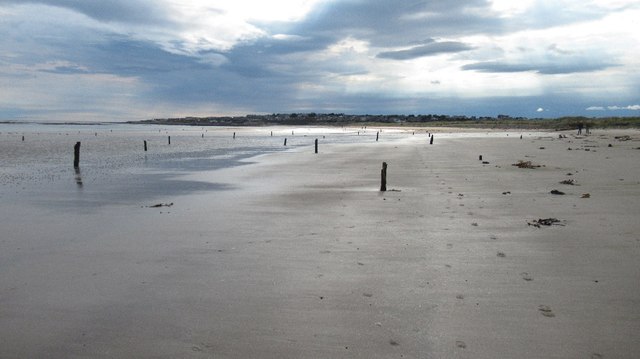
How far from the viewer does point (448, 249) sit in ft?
26.6

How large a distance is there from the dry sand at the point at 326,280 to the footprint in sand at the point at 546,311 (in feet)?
0.08

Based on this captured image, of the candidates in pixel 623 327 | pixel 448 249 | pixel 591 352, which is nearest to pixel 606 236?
pixel 448 249

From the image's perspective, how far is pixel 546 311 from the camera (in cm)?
534

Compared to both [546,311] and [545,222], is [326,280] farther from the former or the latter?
[545,222]

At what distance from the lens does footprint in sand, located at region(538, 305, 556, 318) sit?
17.2ft

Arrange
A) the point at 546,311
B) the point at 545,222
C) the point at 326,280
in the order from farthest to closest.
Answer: the point at 545,222
the point at 326,280
the point at 546,311

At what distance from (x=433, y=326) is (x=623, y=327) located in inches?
82.1

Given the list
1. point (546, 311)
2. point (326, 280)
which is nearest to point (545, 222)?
point (546, 311)

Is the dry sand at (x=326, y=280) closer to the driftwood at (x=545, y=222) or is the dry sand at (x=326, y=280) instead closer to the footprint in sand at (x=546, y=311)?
the footprint in sand at (x=546, y=311)

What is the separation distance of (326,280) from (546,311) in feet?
9.56

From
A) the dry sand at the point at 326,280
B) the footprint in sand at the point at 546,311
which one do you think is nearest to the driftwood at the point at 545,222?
the dry sand at the point at 326,280

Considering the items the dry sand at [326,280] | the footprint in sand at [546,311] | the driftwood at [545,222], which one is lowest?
the dry sand at [326,280]

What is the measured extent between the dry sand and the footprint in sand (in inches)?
0.9

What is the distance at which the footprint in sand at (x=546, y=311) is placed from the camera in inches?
206
